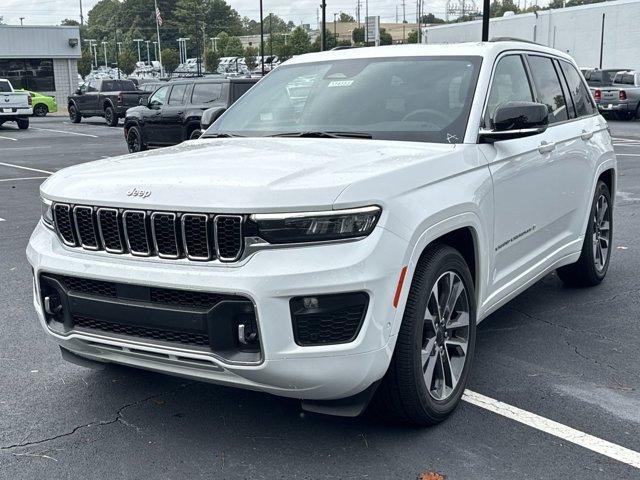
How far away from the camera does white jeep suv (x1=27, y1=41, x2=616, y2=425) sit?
322 cm

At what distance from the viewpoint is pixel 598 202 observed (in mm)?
6359

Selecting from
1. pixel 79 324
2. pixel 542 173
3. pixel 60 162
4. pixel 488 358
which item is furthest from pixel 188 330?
pixel 60 162

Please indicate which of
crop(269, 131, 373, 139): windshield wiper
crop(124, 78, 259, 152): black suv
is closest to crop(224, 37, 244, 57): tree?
crop(124, 78, 259, 152): black suv

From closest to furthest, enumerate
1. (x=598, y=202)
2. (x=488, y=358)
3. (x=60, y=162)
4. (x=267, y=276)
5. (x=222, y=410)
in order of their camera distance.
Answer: (x=267, y=276) → (x=222, y=410) → (x=488, y=358) → (x=598, y=202) → (x=60, y=162)

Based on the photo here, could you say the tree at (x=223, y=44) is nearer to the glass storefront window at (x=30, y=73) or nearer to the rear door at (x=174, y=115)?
the glass storefront window at (x=30, y=73)

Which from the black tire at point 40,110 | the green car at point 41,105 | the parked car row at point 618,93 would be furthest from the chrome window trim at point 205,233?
the black tire at point 40,110

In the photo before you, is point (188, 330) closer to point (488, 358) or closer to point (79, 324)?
point (79, 324)

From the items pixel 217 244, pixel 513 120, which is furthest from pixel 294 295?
pixel 513 120

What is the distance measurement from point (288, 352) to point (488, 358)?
2.02m

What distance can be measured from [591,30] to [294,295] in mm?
45708

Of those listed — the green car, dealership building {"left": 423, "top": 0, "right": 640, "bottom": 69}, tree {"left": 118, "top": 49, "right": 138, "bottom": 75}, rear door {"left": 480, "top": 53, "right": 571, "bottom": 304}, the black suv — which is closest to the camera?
rear door {"left": 480, "top": 53, "right": 571, "bottom": 304}

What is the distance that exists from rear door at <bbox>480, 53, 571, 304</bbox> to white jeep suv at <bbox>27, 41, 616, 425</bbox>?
19 millimetres

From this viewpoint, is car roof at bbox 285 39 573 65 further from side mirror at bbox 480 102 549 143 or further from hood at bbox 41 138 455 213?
hood at bbox 41 138 455 213

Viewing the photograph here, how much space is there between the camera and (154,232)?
11.2 feet
